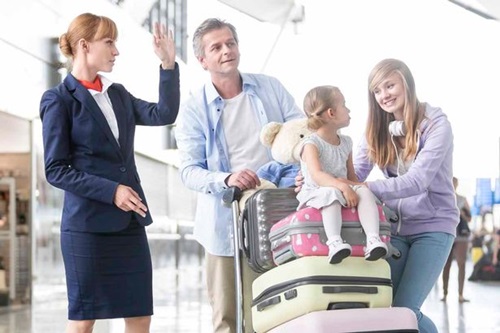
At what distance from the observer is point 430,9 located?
64.6 feet

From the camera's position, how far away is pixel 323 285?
10.9ft

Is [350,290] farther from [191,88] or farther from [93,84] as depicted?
[191,88]

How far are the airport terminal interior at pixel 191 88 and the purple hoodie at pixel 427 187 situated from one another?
2.90 m

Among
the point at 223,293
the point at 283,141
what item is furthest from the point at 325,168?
the point at 223,293

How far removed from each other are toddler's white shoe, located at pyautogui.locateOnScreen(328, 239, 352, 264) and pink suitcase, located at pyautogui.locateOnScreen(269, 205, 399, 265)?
0.08m

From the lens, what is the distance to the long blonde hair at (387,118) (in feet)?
12.4

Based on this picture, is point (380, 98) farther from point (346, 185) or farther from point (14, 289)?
point (14, 289)

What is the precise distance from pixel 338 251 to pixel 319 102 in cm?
62

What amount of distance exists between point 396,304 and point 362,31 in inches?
737

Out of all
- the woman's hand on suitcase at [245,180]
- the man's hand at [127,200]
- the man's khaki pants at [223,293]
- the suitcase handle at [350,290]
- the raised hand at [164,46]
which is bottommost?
the man's khaki pants at [223,293]

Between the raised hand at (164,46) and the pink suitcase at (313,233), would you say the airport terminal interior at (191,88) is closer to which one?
the raised hand at (164,46)

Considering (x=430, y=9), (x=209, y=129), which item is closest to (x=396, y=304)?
(x=209, y=129)

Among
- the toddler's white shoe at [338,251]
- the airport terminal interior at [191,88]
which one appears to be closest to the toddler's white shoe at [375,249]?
the toddler's white shoe at [338,251]

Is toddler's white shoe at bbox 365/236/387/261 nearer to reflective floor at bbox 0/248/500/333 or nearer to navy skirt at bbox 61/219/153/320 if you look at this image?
navy skirt at bbox 61/219/153/320
